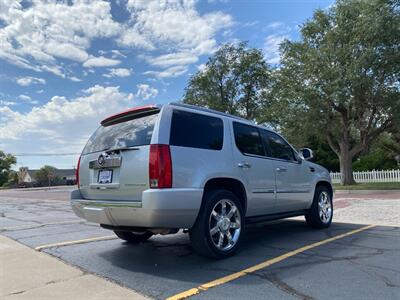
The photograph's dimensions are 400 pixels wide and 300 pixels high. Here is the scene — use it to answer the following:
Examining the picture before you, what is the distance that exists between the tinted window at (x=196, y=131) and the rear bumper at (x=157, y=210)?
2.13ft

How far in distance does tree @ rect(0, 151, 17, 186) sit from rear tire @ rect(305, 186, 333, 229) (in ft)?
281

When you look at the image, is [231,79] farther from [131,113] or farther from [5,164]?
[5,164]

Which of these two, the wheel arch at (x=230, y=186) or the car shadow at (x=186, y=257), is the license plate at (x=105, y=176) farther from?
the wheel arch at (x=230, y=186)

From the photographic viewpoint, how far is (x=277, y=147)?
22.3ft

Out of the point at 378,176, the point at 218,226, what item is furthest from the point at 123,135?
the point at 378,176

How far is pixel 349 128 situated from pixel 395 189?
6008mm

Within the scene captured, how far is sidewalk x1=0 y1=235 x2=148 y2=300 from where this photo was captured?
3.97 metres

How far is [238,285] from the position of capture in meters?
4.11

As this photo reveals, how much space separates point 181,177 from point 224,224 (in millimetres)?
1061

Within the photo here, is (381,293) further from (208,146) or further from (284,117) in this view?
(284,117)

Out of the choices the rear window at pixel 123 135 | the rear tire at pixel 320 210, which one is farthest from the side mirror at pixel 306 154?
the rear window at pixel 123 135

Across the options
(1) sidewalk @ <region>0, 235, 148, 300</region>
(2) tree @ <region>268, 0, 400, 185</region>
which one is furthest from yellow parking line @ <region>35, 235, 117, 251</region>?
(2) tree @ <region>268, 0, 400, 185</region>

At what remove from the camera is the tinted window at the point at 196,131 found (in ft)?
16.1

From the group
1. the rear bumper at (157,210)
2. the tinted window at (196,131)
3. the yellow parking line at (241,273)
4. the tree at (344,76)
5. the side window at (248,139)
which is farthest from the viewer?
the tree at (344,76)
